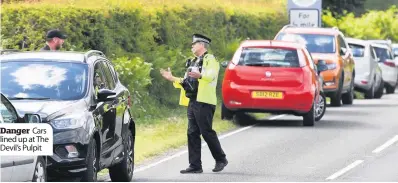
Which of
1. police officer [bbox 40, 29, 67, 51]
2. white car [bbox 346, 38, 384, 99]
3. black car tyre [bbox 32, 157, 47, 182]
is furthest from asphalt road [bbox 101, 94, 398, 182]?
Result: white car [bbox 346, 38, 384, 99]

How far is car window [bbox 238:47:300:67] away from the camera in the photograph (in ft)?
82.0

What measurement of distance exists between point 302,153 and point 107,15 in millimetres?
6735

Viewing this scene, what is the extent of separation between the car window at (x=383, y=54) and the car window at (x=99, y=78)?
30740 millimetres

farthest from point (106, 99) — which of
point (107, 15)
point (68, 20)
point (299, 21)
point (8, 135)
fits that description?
point (299, 21)

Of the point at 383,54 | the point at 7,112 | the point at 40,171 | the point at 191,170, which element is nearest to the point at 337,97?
the point at 383,54

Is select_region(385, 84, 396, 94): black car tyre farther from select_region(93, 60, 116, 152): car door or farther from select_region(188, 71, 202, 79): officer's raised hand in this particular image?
select_region(93, 60, 116, 152): car door

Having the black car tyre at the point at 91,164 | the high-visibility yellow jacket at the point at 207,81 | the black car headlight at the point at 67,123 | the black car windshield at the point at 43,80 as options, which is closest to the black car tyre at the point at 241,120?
the high-visibility yellow jacket at the point at 207,81

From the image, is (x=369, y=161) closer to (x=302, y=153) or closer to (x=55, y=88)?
(x=302, y=153)

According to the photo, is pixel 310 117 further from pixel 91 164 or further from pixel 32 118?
pixel 32 118

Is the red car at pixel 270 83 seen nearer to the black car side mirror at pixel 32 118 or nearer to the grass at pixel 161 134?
the grass at pixel 161 134

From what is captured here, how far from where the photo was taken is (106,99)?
14352mm

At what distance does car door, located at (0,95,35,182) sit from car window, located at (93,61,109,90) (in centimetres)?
270

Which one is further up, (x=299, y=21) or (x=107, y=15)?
(x=107, y=15)

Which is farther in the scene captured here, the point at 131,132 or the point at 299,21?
the point at 299,21
